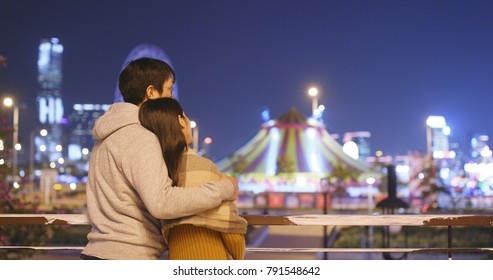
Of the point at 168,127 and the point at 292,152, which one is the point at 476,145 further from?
the point at 168,127

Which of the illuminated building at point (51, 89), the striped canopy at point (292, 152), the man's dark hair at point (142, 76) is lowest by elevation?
the man's dark hair at point (142, 76)

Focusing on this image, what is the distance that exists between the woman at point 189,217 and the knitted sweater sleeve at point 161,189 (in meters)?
0.04

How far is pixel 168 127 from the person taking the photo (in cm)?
204

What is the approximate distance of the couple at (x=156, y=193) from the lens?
6.47 feet

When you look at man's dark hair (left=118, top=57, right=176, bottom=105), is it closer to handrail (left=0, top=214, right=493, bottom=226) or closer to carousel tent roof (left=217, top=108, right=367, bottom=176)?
handrail (left=0, top=214, right=493, bottom=226)

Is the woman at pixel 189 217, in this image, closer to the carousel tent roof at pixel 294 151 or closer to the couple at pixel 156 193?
the couple at pixel 156 193

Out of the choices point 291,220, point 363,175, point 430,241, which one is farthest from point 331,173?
point 291,220

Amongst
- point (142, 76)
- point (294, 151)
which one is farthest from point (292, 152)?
point (142, 76)

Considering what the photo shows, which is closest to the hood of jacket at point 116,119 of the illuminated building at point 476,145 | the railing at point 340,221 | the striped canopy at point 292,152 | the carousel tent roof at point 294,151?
the railing at point 340,221

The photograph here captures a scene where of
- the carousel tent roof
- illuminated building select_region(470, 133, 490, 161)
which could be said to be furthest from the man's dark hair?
illuminated building select_region(470, 133, 490, 161)

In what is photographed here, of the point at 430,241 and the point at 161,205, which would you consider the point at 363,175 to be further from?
the point at 161,205

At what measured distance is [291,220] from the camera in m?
2.91
